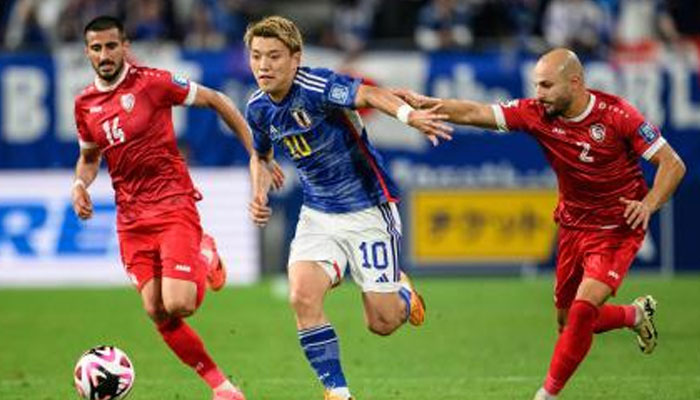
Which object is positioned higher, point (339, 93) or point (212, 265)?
point (339, 93)

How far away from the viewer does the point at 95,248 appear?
63.8ft

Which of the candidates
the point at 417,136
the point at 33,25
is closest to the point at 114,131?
the point at 417,136

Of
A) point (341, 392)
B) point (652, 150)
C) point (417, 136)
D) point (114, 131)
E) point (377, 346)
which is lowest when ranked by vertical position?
point (377, 346)

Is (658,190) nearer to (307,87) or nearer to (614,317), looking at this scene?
(614,317)

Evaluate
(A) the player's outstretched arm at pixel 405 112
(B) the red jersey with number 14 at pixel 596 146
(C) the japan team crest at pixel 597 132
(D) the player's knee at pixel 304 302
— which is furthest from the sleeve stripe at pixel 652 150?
(D) the player's knee at pixel 304 302

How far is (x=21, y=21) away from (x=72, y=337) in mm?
8449

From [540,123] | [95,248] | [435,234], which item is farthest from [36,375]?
[435,234]

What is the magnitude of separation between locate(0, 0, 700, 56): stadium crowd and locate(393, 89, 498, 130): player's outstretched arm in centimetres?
1084

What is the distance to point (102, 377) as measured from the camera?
Answer: 31.0 ft

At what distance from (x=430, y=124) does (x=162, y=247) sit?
2.39m

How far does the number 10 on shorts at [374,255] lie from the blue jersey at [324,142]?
0.83ft

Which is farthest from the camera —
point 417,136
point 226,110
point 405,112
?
point 417,136

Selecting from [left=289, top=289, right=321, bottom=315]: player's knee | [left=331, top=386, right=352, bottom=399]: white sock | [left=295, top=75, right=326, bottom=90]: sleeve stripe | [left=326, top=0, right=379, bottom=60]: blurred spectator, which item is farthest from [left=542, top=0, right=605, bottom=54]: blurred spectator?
[left=331, top=386, right=352, bottom=399]: white sock

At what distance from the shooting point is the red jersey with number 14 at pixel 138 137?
33.2 feet
